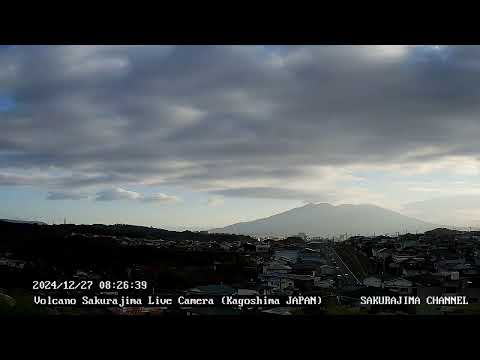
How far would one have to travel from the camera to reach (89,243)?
116 inches

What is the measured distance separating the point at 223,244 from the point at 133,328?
1723 mm

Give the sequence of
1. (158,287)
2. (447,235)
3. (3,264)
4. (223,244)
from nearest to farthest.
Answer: (158,287) → (3,264) → (447,235) → (223,244)

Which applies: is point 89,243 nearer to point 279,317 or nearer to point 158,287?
point 158,287

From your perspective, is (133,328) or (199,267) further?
(199,267)

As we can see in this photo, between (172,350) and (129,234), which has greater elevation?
(129,234)

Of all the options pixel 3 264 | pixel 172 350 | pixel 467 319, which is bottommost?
pixel 172 350

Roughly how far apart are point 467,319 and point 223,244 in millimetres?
1976

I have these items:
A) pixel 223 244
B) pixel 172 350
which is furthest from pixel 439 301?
pixel 223 244

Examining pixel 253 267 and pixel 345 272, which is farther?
pixel 253 267

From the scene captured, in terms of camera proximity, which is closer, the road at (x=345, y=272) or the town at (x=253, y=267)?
the town at (x=253, y=267)

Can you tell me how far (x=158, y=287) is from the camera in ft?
6.96

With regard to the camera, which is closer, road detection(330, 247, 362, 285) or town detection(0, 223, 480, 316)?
town detection(0, 223, 480, 316)

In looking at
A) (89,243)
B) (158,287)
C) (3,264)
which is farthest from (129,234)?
(158,287)
